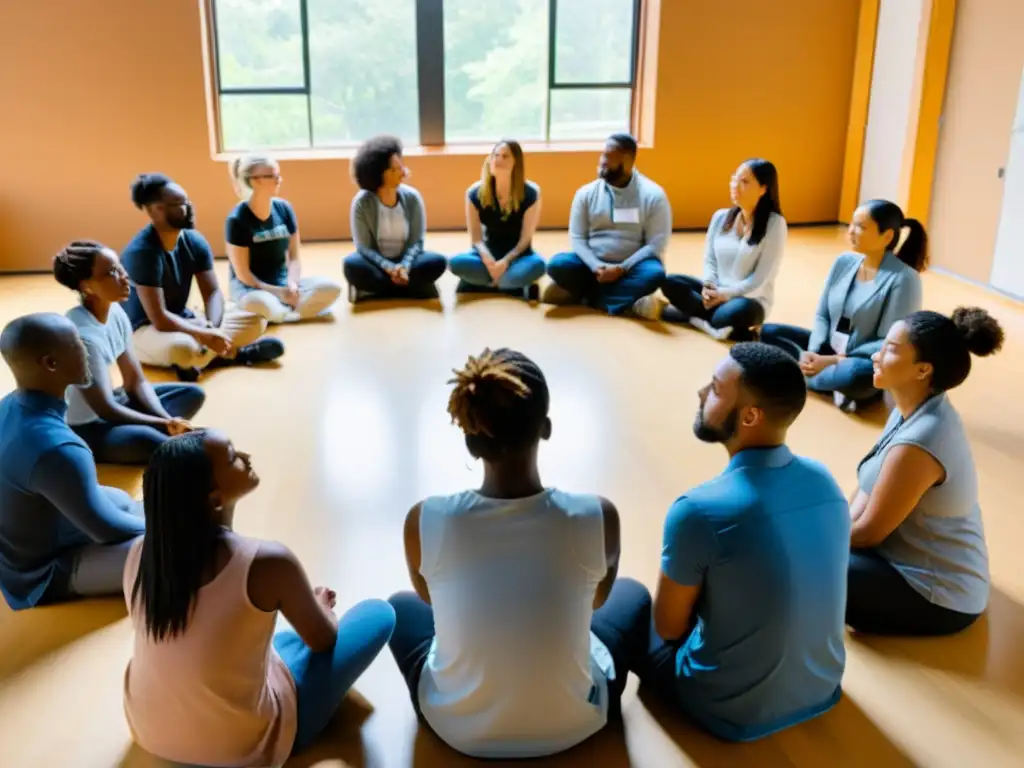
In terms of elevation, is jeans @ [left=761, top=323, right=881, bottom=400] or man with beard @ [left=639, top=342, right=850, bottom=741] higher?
man with beard @ [left=639, top=342, right=850, bottom=741]

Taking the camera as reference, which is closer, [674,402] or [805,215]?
[674,402]

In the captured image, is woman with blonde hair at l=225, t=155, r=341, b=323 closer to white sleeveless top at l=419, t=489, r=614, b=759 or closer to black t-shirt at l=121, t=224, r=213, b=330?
black t-shirt at l=121, t=224, r=213, b=330

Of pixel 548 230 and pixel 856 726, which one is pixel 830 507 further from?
pixel 548 230

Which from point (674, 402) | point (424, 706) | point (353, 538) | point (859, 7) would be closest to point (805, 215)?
point (859, 7)

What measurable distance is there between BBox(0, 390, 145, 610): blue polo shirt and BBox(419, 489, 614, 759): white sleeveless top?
3.66 feet

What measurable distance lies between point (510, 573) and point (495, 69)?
666 cm

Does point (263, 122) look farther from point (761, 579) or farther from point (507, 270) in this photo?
point (761, 579)

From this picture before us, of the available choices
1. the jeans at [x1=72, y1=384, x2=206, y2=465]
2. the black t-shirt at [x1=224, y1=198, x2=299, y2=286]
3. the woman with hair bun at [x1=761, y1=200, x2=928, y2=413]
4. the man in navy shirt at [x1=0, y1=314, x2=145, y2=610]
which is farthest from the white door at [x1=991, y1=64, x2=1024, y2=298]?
the man in navy shirt at [x1=0, y1=314, x2=145, y2=610]

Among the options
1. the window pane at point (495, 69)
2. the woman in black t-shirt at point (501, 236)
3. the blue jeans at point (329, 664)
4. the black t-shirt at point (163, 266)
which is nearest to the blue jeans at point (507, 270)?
the woman in black t-shirt at point (501, 236)

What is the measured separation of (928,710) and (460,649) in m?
1.17

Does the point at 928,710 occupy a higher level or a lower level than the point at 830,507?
lower

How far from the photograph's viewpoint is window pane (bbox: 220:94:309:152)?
25.1 ft

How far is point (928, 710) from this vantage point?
2.38m

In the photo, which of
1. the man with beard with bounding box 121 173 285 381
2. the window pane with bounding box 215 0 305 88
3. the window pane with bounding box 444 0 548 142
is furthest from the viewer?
the window pane with bounding box 444 0 548 142
